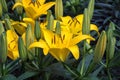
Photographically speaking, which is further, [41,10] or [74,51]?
[41,10]

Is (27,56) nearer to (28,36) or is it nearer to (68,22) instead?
(28,36)

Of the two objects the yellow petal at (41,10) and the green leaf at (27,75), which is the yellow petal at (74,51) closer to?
the green leaf at (27,75)

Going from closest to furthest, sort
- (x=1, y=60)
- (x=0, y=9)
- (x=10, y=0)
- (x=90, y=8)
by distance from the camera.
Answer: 1. (x=1, y=60)
2. (x=90, y=8)
3. (x=0, y=9)
4. (x=10, y=0)

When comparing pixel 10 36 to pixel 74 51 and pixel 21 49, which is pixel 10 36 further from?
pixel 74 51

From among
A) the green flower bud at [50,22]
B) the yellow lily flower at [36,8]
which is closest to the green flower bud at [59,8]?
the yellow lily flower at [36,8]

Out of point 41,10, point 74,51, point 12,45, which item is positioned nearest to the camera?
point 74,51

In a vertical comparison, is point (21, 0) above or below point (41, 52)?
above

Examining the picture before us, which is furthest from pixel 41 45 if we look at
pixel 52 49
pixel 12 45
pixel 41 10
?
pixel 41 10

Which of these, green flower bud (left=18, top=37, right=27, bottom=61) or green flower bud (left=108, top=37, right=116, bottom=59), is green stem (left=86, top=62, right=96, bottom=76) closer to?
green flower bud (left=108, top=37, right=116, bottom=59)

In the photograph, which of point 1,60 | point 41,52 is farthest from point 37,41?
point 1,60
